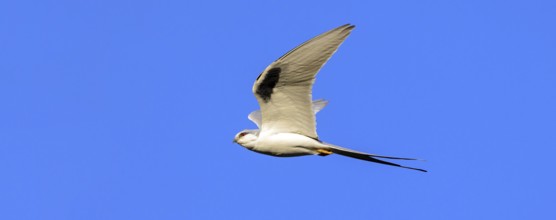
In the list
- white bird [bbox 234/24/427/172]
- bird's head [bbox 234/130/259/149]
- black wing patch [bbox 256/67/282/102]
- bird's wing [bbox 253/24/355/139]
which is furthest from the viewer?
bird's head [bbox 234/130/259/149]

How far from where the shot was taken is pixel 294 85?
49.1 ft

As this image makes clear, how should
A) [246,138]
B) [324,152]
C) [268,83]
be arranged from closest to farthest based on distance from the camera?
[268,83] < [324,152] < [246,138]

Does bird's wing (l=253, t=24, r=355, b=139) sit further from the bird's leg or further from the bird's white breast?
the bird's leg

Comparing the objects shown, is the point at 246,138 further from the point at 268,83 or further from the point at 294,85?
the point at 294,85

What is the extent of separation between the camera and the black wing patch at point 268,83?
48.2 ft

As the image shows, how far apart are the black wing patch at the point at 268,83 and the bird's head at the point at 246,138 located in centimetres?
81

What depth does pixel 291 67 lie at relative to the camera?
47.7ft

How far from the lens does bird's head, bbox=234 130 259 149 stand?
15727mm

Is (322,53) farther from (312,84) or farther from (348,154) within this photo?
(348,154)

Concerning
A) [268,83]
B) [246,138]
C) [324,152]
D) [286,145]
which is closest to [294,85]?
[268,83]

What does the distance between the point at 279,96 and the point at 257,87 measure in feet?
1.42

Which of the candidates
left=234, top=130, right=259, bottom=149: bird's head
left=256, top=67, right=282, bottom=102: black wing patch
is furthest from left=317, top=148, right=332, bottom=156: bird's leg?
left=256, top=67, right=282, bottom=102: black wing patch

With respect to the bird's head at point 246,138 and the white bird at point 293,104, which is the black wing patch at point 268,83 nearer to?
the white bird at point 293,104

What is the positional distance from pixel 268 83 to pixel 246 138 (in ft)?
4.12
